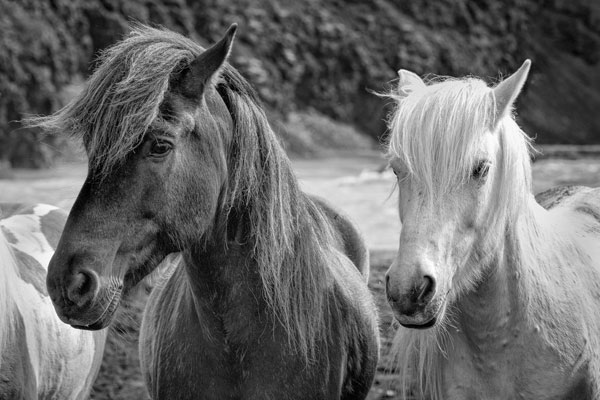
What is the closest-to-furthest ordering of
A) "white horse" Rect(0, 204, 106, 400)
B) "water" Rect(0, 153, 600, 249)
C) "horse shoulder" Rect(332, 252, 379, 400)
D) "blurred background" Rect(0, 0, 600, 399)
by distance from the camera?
"white horse" Rect(0, 204, 106, 400)
"horse shoulder" Rect(332, 252, 379, 400)
"water" Rect(0, 153, 600, 249)
"blurred background" Rect(0, 0, 600, 399)

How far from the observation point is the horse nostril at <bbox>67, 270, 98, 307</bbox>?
8.35 feet

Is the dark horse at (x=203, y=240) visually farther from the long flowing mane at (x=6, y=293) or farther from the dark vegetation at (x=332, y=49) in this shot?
the dark vegetation at (x=332, y=49)

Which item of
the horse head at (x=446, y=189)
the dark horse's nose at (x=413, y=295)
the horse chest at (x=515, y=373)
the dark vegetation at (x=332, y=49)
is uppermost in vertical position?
the horse head at (x=446, y=189)

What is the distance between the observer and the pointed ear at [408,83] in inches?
119

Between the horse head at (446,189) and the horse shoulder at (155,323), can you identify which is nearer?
the horse head at (446,189)

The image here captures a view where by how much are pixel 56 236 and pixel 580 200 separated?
238cm

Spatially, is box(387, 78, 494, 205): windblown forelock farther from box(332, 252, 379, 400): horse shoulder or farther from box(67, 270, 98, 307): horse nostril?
box(67, 270, 98, 307): horse nostril

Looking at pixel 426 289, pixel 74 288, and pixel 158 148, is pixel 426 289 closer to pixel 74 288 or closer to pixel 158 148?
pixel 158 148

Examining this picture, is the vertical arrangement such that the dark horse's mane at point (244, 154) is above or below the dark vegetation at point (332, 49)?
above

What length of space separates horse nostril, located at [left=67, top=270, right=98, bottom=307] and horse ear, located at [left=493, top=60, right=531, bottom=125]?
1.31 meters

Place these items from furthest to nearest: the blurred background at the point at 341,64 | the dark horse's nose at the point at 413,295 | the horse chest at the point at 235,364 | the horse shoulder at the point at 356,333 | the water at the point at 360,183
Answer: the blurred background at the point at 341,64
the water at the point at 360,183
the horse shoulder at the point at 356,333
the horse chest at the point at 235,364
the dark horse's nose at the point at 413,295

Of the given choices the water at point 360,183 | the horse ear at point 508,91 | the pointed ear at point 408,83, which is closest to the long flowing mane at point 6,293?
the pointed ear at point 408,83

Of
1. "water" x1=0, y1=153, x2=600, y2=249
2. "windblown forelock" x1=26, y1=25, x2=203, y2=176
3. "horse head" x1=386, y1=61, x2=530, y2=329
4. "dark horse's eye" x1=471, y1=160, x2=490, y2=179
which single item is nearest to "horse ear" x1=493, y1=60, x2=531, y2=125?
"horse head" x1=386, y1=61, x2=530, y2=329

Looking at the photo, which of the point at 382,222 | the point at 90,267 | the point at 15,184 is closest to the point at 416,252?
the point at 90,267
